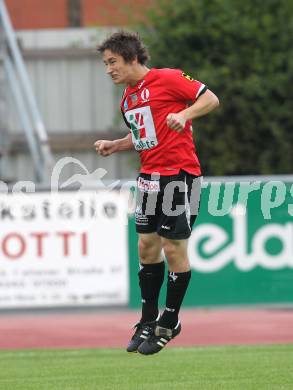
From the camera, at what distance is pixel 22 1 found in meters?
19.5

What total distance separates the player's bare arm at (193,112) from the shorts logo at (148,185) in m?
0.61

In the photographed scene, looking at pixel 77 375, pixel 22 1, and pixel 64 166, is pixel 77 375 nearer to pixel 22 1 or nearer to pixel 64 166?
pixel 64 166

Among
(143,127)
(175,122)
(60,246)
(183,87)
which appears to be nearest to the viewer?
(175,122)

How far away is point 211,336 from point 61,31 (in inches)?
305

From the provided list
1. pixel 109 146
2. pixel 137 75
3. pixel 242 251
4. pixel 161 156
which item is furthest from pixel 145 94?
pixel 242 251

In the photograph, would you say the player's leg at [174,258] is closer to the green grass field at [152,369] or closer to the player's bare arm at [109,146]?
the green grass field at [152,369]

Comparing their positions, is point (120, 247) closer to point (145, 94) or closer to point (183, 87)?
point (145, 94)

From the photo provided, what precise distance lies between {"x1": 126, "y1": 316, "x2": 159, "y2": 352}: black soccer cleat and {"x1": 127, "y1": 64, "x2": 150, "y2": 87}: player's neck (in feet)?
5.60

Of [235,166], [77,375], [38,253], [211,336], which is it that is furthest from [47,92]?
[77,375]

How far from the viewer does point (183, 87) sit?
8.18 m

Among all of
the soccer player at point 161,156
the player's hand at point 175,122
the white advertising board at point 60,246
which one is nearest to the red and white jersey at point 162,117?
the soccer player at point 161,156

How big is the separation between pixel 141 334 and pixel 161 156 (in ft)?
4.20

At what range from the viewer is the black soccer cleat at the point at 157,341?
8.27 meters

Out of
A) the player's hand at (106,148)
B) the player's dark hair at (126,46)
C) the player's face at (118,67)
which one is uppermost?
the player's dark hair at (126,46)
